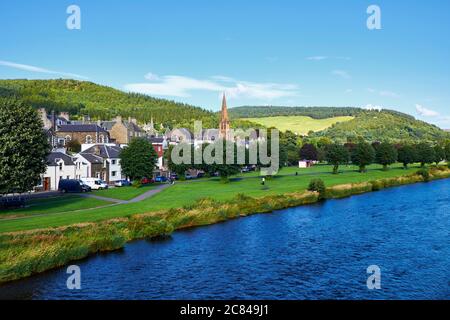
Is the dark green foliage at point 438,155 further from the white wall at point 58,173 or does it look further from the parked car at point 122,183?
the white wall at point 58,173

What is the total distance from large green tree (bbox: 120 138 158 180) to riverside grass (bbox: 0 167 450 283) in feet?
74.8

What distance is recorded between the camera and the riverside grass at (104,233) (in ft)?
110

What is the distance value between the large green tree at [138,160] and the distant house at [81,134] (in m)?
32.0

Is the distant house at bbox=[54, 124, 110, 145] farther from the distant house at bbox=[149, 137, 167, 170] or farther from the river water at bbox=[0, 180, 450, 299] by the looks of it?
the river water at bbox=[0, 180, 450, 299]

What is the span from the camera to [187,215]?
170ft

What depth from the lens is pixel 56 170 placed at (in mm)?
79625

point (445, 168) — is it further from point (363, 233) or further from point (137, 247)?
point (137, 247)

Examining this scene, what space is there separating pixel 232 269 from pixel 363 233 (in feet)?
64.2

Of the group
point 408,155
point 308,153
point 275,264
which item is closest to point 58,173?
point 275,264

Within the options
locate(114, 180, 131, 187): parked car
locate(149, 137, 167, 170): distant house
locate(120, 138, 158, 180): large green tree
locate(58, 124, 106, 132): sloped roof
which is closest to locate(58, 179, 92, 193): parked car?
locate(120, 138, 158, 180): large green tree

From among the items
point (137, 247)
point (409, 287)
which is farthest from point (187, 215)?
point (409, 287)

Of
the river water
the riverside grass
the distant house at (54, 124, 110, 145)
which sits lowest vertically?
the river water

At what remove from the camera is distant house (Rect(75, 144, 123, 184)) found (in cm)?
8606

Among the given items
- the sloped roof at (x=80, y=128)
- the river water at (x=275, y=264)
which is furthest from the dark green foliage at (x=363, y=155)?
the sloped roof at (x=80, y=128)
